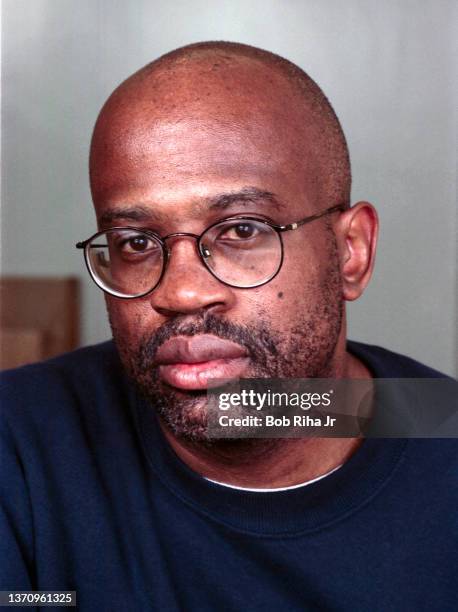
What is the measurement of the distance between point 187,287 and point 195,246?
54 mm

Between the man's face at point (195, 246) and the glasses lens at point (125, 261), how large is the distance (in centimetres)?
2

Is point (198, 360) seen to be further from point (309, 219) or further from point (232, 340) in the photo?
point (309, 219)

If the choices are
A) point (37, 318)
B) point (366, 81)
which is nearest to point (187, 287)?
point (366, 81)

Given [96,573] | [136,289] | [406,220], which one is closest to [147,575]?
[96,573]

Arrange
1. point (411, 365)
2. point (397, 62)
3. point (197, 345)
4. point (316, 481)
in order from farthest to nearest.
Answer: point (397, 62) < point (411, 365) < point (316, 481) < point (197, 345)

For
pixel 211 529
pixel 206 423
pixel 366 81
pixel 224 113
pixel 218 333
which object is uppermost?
pixel 366 81

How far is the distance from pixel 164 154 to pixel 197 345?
239 millimetres

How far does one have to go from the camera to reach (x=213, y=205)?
0.92 meters

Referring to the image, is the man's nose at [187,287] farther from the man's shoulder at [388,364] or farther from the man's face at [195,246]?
the man's shoulder at [388,364]

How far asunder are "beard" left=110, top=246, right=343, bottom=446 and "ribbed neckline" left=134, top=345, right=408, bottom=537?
0.07m

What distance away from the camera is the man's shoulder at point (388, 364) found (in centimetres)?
116

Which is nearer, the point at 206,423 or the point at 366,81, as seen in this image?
the point at 206,423

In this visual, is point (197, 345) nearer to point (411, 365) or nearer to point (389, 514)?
point (389, 514)

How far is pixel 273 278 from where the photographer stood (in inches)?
37.6
